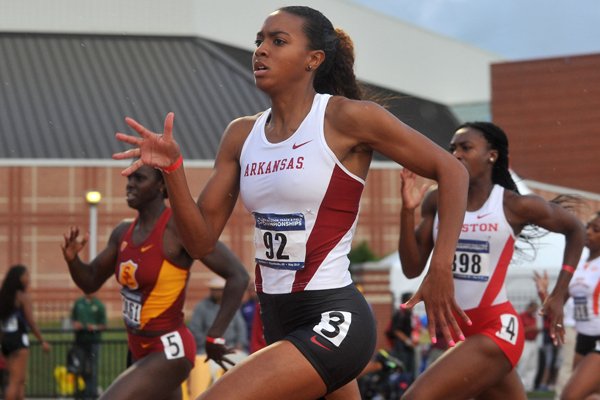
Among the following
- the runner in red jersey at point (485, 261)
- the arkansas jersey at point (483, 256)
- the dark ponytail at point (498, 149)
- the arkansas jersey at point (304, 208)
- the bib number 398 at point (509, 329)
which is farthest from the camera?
the dark ponytail at point (498, 149)

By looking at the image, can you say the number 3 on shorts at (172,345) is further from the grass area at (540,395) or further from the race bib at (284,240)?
the grass area at (540,395)

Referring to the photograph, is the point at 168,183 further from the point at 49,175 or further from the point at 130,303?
the point at 49,175

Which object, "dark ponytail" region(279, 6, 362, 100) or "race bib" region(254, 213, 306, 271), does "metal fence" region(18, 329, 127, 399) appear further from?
"race bib" region(254, 213, 306, 271)

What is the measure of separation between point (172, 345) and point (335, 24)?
49.9 metres

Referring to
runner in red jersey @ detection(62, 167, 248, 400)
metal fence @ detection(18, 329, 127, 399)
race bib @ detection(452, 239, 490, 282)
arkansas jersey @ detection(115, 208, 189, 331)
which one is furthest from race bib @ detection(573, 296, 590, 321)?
metal fence @ detection(18, 329, 127, 399)

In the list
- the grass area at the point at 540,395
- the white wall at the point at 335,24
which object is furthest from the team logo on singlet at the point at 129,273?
the white wall at the point at 335,24

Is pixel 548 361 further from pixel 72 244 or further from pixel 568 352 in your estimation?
pixel 72 244

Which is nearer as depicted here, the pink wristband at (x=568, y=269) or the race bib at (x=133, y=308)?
the race bib at (x=133, y=308)

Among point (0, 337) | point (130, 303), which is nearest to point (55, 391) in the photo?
point (0, 337)

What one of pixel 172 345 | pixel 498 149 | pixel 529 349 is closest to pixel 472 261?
pixel 498 149

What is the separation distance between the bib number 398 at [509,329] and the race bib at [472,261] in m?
0.27

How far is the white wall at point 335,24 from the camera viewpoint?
51156 mm

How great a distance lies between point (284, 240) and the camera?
5062mm

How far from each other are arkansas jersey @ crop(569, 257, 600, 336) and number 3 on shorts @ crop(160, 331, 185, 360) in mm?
4294
